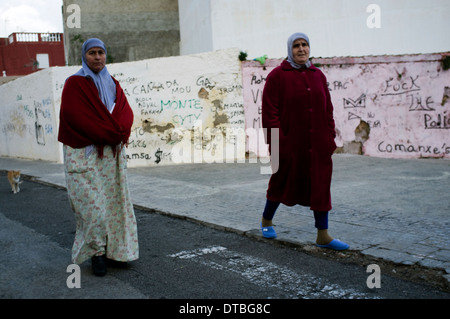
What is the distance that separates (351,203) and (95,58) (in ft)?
13.4

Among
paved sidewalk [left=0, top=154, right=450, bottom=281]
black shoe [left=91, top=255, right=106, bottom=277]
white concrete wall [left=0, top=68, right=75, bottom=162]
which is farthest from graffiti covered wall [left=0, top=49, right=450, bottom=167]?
black shoe [left=91, top=255, right=106, bottom=277]

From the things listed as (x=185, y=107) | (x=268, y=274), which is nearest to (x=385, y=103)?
(x=185, y=107)

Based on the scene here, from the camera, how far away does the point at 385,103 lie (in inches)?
465

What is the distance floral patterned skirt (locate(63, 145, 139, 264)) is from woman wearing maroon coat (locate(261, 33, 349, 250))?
146 centimetres

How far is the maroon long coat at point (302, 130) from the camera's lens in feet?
13.9

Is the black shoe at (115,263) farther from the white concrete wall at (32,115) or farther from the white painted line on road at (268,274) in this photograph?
the white concrete wall at (32,115)

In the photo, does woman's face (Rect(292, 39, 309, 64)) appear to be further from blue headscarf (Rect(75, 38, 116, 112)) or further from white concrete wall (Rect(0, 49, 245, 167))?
white concrete wall (Rect(0, 49, 245, 167))

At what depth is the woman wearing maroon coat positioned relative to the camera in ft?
13.9

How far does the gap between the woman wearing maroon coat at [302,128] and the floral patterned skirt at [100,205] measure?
1461 millimetres
